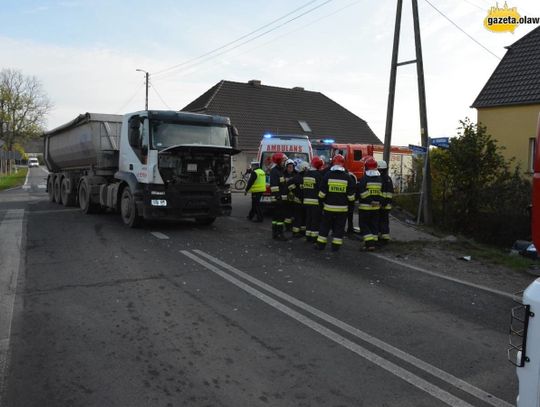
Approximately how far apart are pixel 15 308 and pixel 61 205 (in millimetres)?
13410

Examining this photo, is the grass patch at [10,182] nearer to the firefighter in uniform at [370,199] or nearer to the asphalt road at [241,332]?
the firefighter in uniform at [370,199]

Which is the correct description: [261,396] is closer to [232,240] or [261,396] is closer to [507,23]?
[232,240]

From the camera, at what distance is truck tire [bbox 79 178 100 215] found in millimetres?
14218

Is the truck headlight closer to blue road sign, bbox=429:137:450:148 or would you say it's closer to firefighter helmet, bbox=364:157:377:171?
firefighter helmet, bbox=364:157:377:171

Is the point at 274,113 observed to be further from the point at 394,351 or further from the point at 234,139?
the point at 394,351

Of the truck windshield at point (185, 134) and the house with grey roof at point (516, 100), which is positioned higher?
the house with grey roof at point (516, 100)

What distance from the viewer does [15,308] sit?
563cm

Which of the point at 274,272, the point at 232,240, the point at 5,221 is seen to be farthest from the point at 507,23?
the point at 5,221

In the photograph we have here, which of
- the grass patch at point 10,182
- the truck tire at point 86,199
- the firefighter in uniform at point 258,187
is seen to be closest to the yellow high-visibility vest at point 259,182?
the firefighter in uniform at point 258,187

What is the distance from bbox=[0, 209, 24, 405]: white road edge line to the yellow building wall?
49.0 feet

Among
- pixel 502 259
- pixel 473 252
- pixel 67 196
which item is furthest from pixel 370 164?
Answer: pixel 67 196

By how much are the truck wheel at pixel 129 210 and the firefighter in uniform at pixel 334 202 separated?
169 inches

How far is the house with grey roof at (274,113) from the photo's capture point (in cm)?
3512

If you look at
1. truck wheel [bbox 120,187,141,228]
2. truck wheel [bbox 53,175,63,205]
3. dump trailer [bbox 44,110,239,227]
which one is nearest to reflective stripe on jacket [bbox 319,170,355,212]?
dump trailer [bbox 44,110,239,227]
